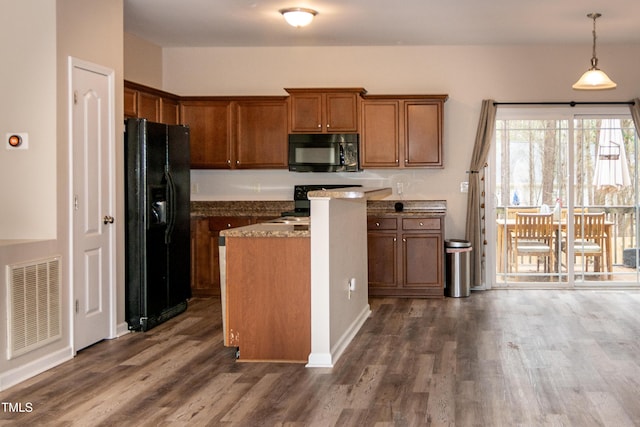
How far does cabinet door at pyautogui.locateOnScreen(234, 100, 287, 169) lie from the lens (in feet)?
27.0

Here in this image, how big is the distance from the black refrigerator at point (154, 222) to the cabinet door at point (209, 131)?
150 cm

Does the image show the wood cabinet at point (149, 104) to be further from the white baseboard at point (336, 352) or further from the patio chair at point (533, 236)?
the patio chair at point (533, 236)

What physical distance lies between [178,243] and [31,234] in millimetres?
1798

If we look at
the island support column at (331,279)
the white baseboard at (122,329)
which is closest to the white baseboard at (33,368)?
the white baseboard at (122,329)

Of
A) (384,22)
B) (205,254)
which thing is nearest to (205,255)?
(205,254)

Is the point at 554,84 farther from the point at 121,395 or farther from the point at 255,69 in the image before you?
the point at 121,395

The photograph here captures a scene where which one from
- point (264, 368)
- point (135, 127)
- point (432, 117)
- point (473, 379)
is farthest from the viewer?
point (432, 117)

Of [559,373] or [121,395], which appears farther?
[559,373]

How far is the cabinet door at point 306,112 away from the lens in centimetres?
812

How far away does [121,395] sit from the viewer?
4168 mm

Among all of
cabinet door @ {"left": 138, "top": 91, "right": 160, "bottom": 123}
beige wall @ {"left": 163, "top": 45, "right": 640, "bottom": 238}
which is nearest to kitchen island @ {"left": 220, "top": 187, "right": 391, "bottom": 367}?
cabinet door @ {"left": 138, "top": 91, "right": 160, "bottom": 123}

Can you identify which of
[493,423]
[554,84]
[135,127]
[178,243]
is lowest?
[493,423]

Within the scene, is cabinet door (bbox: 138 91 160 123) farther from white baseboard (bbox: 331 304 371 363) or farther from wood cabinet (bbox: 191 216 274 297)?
white baseboard (bbox: 331 304 371 363)

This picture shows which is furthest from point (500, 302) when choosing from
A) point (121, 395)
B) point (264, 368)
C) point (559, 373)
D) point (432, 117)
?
point (121, 395)
